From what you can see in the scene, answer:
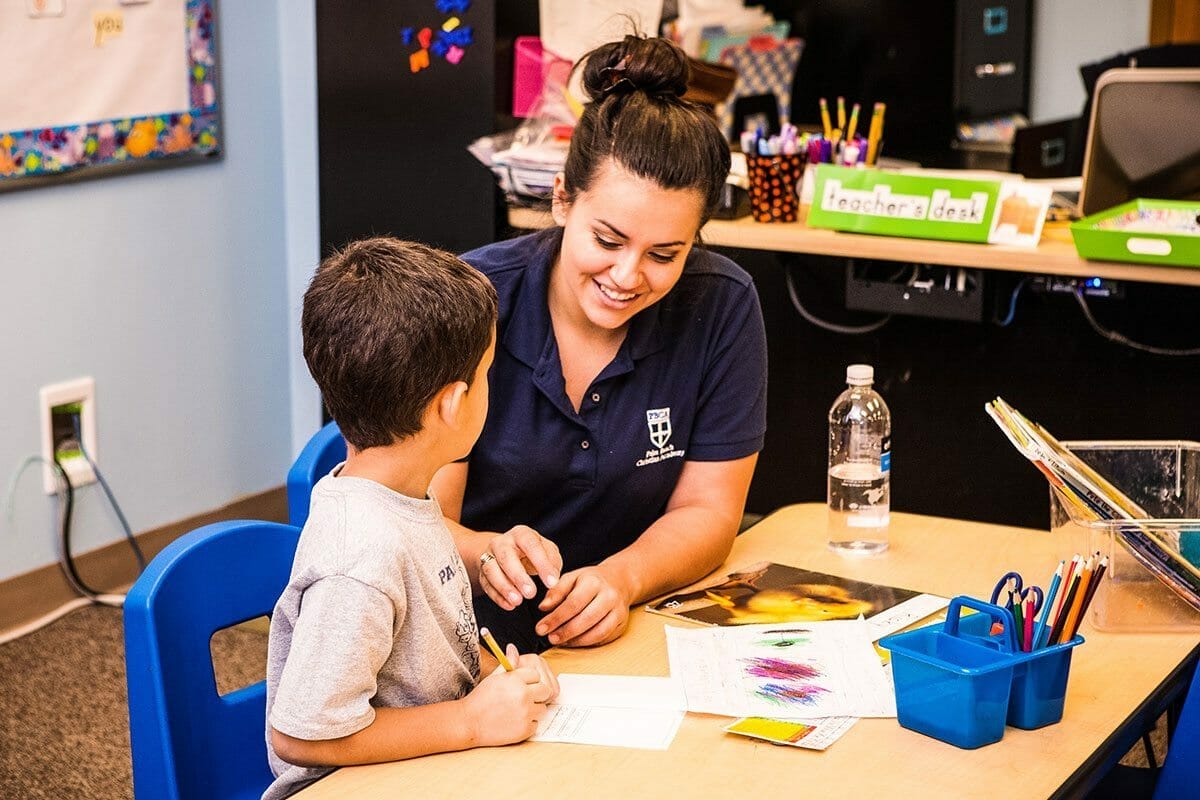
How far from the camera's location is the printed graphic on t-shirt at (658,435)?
1771mm

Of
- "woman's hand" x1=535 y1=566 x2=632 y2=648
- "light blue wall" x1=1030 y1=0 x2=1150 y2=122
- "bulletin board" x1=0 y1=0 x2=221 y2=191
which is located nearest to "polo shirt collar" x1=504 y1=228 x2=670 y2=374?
"woman's hand" x1=535 y1=566 x2=632 y2=648

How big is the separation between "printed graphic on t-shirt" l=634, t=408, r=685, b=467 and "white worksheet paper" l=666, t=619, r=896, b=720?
0.29 m

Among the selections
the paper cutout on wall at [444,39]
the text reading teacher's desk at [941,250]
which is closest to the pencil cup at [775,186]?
the text reading teacher's desk at [941,250]

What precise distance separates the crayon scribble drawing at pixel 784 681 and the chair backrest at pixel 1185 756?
34cm

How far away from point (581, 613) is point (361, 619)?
34cm

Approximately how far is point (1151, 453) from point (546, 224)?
799 mm

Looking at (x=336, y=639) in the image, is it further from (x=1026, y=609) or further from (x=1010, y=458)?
(x=1010, y=458)

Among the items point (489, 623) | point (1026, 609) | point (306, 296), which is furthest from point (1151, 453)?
point (306, 296)

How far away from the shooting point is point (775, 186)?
2910 mm

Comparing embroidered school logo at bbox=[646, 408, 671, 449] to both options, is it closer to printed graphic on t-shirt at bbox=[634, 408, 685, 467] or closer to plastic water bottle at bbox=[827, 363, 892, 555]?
printed graphic on t-shirt at bbox=[634, 408, 685, 467]

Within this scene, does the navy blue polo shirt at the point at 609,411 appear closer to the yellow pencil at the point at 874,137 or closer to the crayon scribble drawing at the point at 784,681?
the crayon scribble drawing at the point at 784,681

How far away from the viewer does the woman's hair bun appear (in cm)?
169

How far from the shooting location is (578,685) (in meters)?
1.40

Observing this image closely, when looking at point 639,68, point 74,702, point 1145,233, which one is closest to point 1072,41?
point 1145,233
